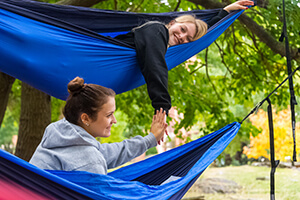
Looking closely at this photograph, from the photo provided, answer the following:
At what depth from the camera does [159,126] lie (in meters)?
1.59

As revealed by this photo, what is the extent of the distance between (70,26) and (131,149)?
32.1 inches

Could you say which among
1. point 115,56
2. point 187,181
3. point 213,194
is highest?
point 115,56

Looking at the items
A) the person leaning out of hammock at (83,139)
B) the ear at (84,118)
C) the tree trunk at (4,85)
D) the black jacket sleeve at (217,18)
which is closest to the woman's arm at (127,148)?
the person leaning out of hammock at (83,139)

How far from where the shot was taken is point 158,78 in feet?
5.74

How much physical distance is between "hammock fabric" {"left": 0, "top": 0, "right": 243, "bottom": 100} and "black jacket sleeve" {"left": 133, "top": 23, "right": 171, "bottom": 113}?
9cm

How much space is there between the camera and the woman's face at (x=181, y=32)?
2.18 metres

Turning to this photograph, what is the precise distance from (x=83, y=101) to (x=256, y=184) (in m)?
8.46

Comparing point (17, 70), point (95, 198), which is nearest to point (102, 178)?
point (95, 198)

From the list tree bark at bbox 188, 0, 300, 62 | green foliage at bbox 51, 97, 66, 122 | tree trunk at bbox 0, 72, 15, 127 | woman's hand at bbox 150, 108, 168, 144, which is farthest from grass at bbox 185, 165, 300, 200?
woman's hand at bbox 150, 108, 168, 144

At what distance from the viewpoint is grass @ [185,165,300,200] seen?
7.98 meters

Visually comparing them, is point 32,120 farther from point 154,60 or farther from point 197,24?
point 154,60

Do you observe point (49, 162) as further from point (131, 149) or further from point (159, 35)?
point (159, 35)

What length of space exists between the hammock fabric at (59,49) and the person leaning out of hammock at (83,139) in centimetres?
55

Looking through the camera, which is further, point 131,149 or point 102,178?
point 131,149
